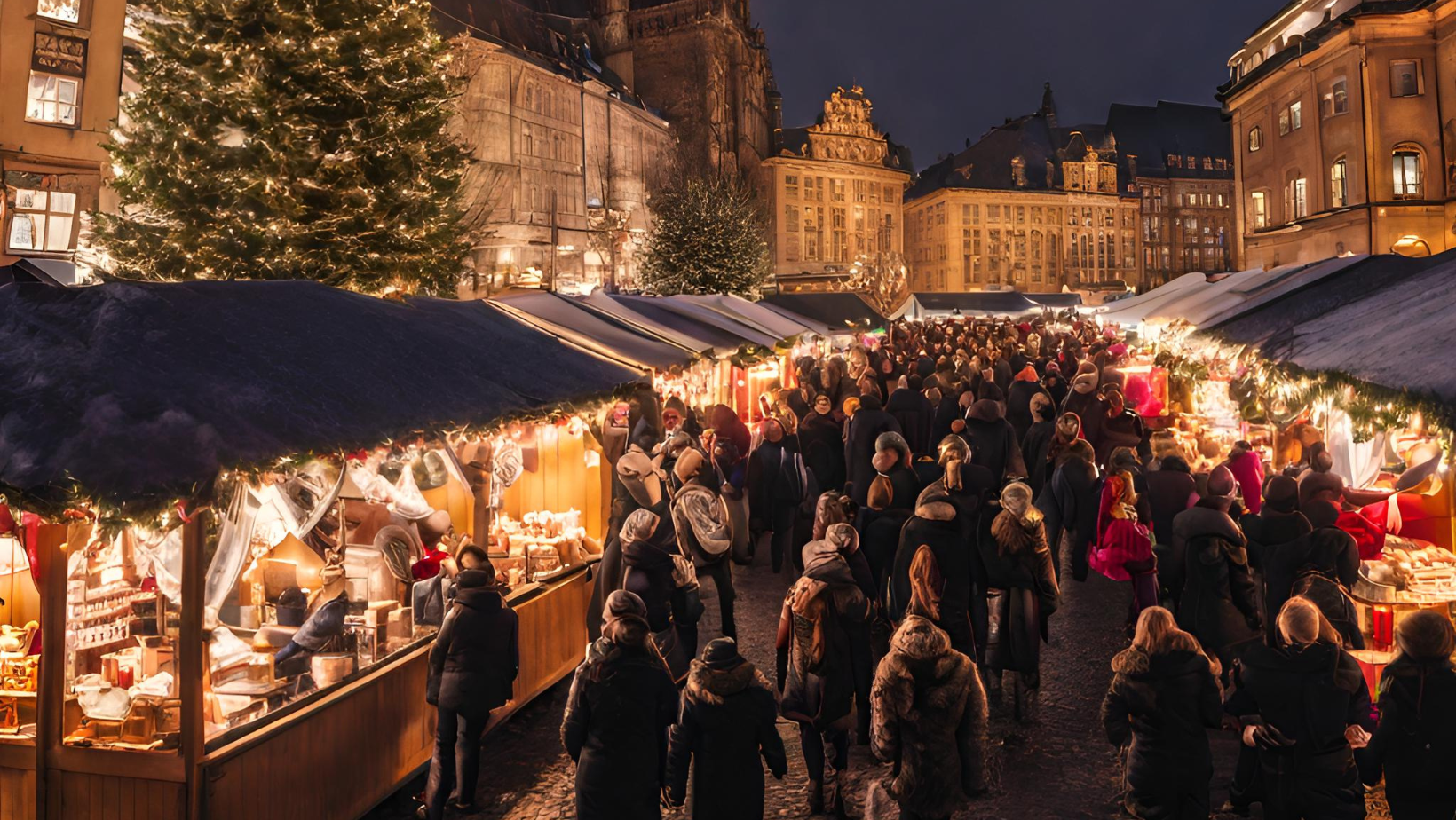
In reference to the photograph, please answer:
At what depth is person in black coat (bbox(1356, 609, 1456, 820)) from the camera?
460 centimetres

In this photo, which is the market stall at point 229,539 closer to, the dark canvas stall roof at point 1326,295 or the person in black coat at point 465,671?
the person in black coat at point 465,671

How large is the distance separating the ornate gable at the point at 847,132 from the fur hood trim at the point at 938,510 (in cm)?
6963

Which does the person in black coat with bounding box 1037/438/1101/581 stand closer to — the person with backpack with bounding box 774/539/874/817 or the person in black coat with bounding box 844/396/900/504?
the person in black coat with bounding box 844/396/900/504

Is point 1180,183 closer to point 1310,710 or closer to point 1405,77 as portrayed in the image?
point 1405,77

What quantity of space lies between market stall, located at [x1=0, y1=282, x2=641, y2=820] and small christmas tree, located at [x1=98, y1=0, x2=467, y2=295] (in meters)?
5.75

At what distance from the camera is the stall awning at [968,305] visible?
49.1 m

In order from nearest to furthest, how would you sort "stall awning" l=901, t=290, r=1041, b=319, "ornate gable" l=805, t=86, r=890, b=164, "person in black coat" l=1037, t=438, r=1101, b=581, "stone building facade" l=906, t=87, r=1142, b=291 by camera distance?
"person in black coat" l=1037, t=438, r=1101, b=581
"stall awning" l=901, t=290, r=1041, b=319
"ornate gable" l=805, t=86, r=890, b=164
"stone building facade" l=906, t=87, r=1142, b=291

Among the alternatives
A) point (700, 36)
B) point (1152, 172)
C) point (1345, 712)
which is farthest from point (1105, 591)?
point (1152, 172)

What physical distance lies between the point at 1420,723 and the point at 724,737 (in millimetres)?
3005

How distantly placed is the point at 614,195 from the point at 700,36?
14737mm

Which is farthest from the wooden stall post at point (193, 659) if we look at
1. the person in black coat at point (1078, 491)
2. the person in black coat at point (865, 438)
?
the person in black coat at point (1078, 491)

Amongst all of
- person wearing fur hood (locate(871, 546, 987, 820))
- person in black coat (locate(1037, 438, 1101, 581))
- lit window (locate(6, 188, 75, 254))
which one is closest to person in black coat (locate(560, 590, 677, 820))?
person wearing fur hood (locate(871, 546, 987, 820))

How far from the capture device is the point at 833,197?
7438cm

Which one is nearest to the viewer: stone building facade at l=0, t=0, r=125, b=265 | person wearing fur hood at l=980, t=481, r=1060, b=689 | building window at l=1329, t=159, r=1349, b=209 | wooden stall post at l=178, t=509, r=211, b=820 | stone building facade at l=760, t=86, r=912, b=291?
wooden stall post at l=178, t=509, r=211, b=820
